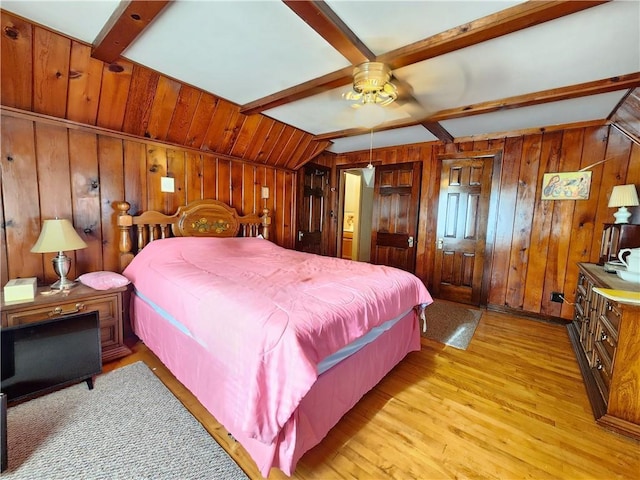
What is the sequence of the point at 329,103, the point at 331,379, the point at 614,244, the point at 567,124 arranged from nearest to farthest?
the point at 331,379
the point at 614,244
the point at 329,103
the point at 567,124

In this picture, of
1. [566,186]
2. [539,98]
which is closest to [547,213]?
[566,186]

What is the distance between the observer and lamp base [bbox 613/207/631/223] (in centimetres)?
260

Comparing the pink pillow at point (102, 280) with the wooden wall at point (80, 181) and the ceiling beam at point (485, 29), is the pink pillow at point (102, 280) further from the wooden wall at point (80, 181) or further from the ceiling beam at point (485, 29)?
the ceiling beam at point (485, 29)

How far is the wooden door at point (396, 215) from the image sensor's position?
4.18 metres

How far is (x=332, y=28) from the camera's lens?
4.86ft

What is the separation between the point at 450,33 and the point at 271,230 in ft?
9.83

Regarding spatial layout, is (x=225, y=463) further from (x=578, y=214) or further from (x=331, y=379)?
(x=578, y=214)

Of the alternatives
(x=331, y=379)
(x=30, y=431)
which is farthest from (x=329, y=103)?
(x=30, y=431)

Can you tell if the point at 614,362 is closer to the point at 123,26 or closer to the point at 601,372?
the point at 601,372

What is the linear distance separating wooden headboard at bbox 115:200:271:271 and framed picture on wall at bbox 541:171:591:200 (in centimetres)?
352

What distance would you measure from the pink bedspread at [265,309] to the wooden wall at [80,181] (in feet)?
1.48

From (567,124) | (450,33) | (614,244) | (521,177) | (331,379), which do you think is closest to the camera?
(331,379)

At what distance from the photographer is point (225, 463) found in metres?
1.31

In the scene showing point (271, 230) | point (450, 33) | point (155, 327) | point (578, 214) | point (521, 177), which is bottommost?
point (155, 327)
